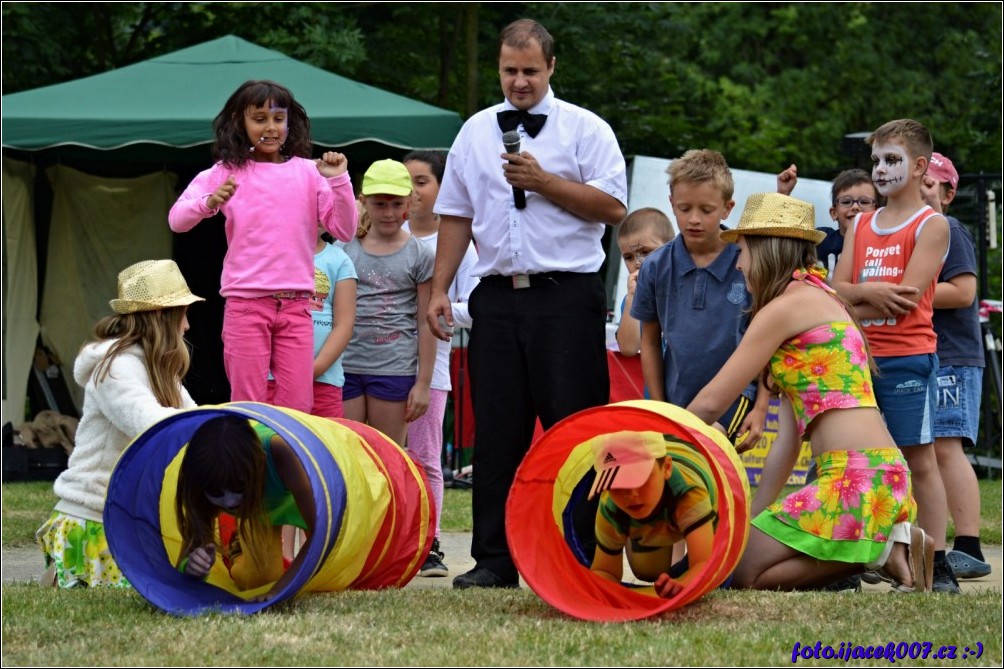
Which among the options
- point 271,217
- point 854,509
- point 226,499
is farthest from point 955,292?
point 226,499

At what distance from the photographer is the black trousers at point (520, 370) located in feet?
18.5

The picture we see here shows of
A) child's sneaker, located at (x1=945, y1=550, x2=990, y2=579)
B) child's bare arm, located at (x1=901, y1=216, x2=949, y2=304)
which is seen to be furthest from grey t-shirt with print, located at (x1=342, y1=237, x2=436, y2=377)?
child's sneaker, located at (x1=945, y1=550, x2=990, y2=579)

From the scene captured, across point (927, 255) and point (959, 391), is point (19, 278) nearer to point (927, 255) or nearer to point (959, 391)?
point (959, 391)

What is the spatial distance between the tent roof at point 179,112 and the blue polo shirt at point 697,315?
530 cm

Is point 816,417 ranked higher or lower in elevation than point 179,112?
lower

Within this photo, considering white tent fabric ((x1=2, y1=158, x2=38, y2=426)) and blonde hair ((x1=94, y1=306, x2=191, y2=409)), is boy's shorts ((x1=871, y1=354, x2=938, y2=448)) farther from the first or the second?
white tent fabric ((x1=2, y1=158, x2=38, y2=426))

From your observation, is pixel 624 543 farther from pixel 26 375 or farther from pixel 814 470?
pixel 26 375

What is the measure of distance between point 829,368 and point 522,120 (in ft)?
5.14

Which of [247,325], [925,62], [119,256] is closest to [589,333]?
[247,325]

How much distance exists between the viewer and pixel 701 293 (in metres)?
5.75

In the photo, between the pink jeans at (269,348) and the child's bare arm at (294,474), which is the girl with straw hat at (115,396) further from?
the child's bare arm at (294,474)

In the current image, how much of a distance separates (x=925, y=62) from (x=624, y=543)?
1979cm

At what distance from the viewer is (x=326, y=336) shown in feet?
21.8

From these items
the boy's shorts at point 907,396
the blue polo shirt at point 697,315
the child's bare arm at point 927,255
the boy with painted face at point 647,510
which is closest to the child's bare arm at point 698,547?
the boy with painted face at point 647,510
